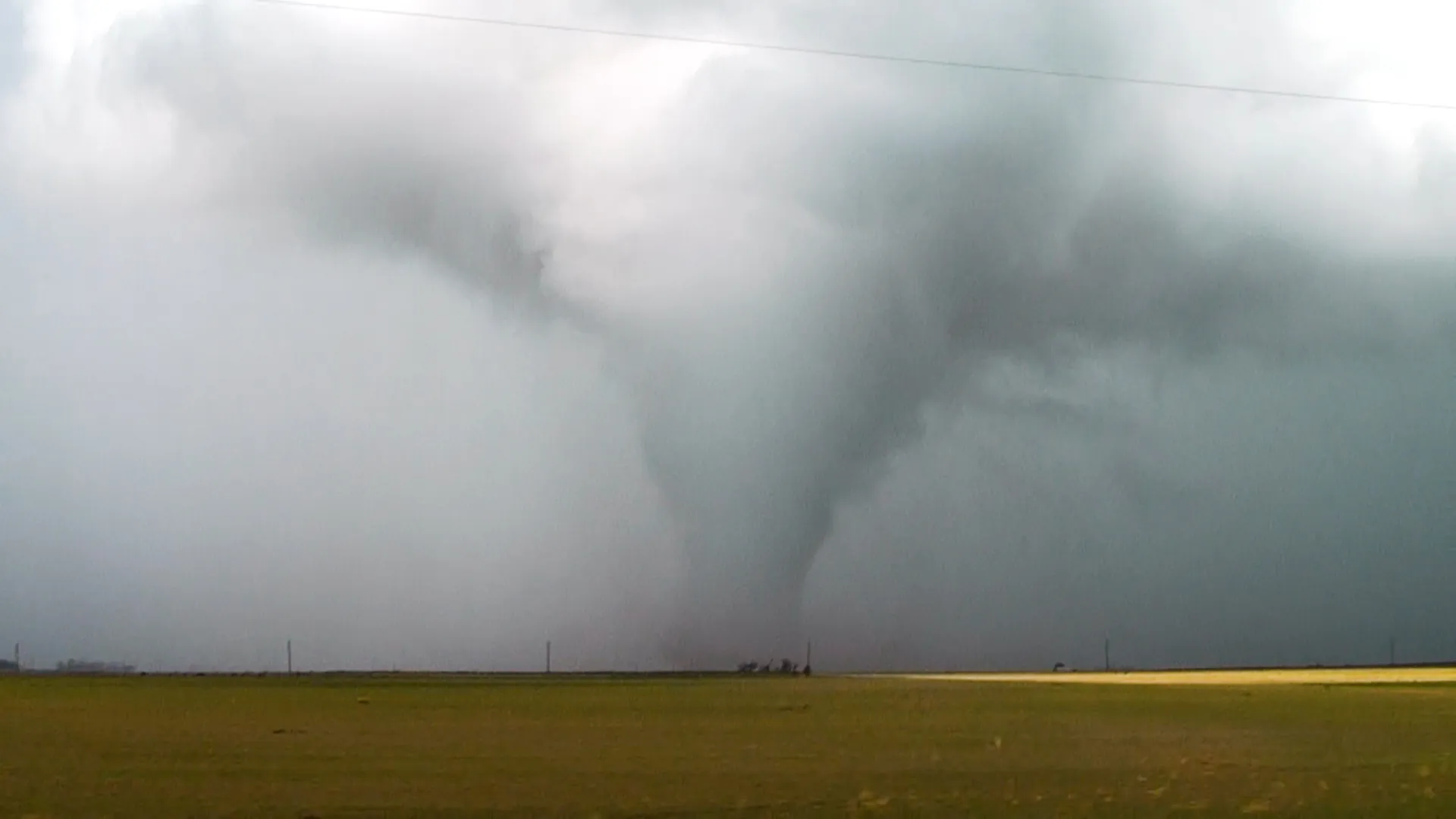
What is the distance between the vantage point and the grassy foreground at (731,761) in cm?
2342

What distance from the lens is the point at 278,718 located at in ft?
165

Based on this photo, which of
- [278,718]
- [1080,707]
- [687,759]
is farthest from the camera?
[1080,707]

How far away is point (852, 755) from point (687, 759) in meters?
3.95

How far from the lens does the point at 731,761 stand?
31.7 meters

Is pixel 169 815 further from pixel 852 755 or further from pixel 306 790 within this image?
pixel 852 755

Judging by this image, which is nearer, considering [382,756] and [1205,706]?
[382,756]

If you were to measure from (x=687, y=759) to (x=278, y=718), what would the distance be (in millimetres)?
24003

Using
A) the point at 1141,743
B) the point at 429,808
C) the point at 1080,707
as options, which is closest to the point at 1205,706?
the point at 1080,707

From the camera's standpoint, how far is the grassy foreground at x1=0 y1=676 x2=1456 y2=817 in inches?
922

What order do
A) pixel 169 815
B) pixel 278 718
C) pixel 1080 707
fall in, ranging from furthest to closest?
pixel 1080 707 < pixel 278 718 < pixel 169 815

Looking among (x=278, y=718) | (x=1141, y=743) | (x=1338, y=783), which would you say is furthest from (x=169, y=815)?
(x=278, y=718)

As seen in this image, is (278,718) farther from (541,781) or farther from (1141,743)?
(1141,743)

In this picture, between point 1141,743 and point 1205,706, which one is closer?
point 1141,743

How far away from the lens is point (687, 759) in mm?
31922
